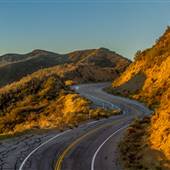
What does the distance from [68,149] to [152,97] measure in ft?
122

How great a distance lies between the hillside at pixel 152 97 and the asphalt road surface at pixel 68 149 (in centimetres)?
185

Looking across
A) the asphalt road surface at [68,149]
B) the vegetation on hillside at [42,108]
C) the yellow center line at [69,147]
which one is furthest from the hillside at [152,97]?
the vegetation on hillside at [42,108]

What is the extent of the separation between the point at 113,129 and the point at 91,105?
70.8ft

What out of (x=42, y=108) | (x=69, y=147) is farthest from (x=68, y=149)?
(x=42, y=108)

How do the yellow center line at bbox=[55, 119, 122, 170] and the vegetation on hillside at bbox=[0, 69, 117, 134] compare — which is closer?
the yellow center line at bbox=[55, 119, 122, 170]

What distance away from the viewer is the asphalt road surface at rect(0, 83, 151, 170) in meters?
28.1

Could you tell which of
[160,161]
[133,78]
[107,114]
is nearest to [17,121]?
[107,114]

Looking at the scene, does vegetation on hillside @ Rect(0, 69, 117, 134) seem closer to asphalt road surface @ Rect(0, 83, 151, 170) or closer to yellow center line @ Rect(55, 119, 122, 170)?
yellow center line @ Rect(55, 119, 122, 170)

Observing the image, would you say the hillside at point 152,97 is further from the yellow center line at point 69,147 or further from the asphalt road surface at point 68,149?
the yellow center line at point 69,147

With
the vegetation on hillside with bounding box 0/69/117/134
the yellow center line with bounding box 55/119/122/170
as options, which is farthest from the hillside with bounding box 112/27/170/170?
the vegetation on hillside with bounding box 0/69/117/134

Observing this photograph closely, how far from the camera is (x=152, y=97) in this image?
221 ft

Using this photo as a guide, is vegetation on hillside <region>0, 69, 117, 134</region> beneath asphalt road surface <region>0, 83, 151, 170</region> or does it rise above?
above

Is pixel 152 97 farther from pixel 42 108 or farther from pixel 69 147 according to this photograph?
pixel 69 147

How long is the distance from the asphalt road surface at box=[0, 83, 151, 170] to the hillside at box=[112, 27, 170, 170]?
Answer: 72.8 inches
